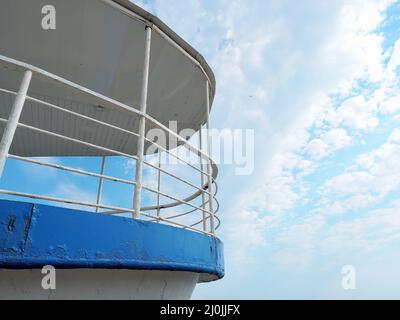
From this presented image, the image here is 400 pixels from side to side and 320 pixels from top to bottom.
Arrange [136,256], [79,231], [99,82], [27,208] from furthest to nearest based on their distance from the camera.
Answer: [99,82] → [136,256] → [79,231] → [27,208]

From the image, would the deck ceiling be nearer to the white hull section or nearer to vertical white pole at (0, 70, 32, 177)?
vertical white pole at (0, 70, 32, 177)

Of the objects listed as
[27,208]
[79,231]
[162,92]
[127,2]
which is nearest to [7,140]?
[27,208]

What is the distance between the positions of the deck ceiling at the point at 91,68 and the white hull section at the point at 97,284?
8.65 feet

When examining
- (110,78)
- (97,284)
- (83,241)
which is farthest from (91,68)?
(97,284)

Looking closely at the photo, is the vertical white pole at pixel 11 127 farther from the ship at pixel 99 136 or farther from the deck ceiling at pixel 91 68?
the deck ceiling at pixel 91 68

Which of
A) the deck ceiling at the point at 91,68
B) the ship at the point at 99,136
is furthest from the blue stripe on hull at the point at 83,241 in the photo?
the deck ceiling at the point at 91,68

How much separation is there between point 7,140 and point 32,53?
3.15 meters

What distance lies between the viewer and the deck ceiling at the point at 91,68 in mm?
3852

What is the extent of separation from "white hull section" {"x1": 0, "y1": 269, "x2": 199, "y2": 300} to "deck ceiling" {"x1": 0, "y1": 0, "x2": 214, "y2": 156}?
2.64m

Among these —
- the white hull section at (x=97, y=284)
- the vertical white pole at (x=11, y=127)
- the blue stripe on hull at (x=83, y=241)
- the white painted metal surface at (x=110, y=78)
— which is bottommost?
the white hull section at (x=97, y=284)

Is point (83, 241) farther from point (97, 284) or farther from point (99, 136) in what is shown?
point (99, 136)

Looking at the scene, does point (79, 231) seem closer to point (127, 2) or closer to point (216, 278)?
point (216, 278)

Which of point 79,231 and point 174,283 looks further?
point 174,283

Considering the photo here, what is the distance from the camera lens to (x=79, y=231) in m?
1.98
